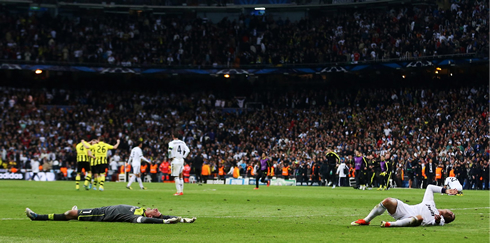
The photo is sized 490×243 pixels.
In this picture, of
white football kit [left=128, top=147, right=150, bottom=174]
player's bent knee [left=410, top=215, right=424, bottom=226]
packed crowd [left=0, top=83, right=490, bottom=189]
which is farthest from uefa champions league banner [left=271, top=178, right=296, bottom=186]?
player's bent knee [left=410, top=215, right=424, bottom=226]

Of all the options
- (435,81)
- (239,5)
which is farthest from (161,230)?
(239,5)

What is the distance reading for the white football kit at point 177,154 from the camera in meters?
25.6

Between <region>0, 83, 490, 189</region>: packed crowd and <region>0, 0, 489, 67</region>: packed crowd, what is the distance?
3702 millimetres

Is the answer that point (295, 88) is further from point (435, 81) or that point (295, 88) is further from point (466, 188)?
point (466, 188)

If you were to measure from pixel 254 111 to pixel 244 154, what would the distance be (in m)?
7.85

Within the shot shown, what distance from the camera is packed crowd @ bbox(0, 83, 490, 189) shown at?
4388 cm

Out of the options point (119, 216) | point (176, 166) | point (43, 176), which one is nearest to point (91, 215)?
point (119, 216)

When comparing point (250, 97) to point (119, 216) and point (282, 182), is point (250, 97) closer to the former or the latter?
point (282, 182)

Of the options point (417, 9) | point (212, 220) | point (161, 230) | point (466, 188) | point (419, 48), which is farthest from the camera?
point (417, 9)

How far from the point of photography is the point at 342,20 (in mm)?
58344

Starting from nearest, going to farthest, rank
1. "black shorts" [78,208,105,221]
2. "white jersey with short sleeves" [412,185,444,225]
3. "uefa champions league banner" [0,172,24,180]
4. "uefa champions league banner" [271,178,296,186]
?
"white jersey with short sleeves" [412,185,444,225] < "black shorts" [78,208,105,221] < "uefa champions league banner" [271,178,296,186] < "uefa champions league banner" [0,172,24,180]

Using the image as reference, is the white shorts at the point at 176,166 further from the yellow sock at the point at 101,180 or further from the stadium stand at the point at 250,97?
the stadium stand at the point at 250,97

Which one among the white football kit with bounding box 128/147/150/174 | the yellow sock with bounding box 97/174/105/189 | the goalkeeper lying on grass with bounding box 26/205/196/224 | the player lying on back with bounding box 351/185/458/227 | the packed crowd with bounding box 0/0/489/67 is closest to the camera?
the player lying on back with bounding box 351/185/458/227

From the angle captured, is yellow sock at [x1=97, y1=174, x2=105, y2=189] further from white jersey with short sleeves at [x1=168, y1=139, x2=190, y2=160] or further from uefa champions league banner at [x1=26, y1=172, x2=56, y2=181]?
uefa champions league banner at [x1=26, y1=172, x2=56, y2=181]
